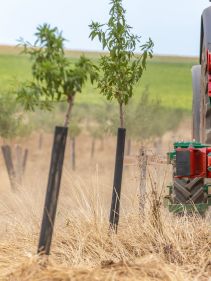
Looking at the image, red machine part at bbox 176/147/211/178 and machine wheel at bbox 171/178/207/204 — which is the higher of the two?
red machine part at bbox 176/147/211/178

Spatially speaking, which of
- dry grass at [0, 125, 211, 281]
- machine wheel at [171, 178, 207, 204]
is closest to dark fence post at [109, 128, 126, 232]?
dry grass at [0, 125, 211, 281]

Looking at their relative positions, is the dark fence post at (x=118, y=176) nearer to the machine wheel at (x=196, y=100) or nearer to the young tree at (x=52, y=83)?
the young tree at (x=52, y=83)

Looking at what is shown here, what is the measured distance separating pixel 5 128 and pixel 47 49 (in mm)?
16341

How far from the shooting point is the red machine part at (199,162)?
301 inches

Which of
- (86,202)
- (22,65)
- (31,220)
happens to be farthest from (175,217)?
(22,65)

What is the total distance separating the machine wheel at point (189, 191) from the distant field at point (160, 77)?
128 feet

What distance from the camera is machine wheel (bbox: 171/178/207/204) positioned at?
865 cm

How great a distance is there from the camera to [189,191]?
8695 mm

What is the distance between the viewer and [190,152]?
7.73m

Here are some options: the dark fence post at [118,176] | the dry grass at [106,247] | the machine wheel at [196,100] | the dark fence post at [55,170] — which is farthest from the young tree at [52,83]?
the machine wheel at [196,100]

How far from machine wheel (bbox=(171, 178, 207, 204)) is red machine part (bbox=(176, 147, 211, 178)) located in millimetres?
959

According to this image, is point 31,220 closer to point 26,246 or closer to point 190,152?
point 26,246

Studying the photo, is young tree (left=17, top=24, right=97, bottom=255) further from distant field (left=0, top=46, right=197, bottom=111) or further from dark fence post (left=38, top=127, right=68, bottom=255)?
distant field (left=0, top=46, right=197, bottom=111)

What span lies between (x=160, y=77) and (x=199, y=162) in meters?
50.0
